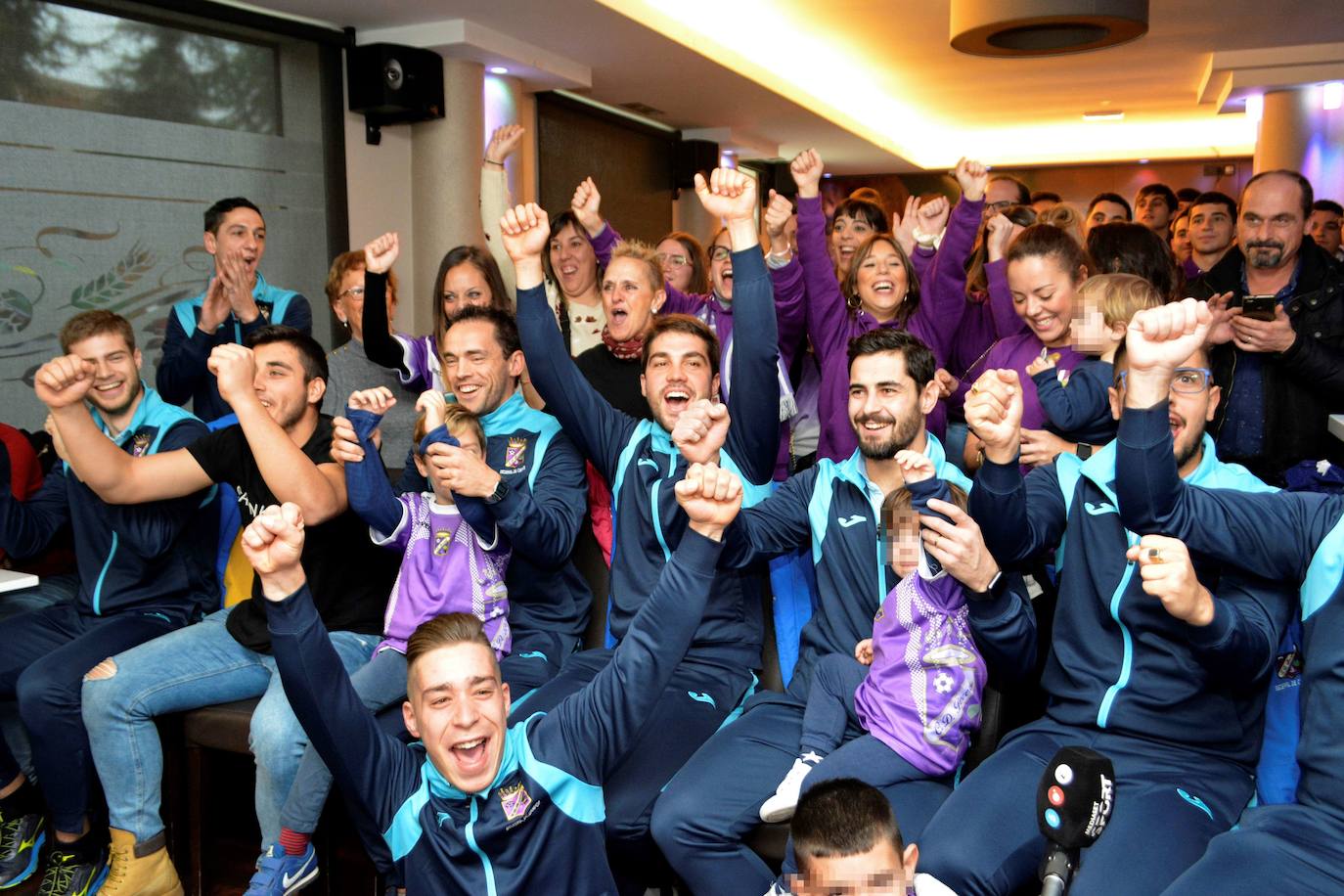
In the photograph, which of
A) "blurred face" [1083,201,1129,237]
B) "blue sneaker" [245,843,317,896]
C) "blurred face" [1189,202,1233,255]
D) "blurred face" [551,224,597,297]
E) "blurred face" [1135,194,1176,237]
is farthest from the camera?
"blurred face" [1135,194,1176,237]

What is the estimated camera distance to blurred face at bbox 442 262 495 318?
3.47 metres

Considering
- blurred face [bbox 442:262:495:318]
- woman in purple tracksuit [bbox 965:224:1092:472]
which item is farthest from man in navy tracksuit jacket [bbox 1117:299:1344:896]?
blurred face [bbox 442:262:495:318]

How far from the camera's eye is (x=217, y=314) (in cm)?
373

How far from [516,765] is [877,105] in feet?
34.9

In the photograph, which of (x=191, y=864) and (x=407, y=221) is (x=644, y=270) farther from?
(x=407, y=221)

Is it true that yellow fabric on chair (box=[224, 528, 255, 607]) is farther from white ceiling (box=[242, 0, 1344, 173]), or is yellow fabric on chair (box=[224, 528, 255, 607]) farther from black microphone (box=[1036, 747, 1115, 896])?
white ceiling (box=[242, 0, 1344, 173])

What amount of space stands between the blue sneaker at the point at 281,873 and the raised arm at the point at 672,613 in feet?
3.01

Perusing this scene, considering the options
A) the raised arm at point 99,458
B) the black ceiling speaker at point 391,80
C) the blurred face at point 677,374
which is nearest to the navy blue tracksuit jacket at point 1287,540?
the blurred face at point 677,374

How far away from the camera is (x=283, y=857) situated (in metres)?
2.43

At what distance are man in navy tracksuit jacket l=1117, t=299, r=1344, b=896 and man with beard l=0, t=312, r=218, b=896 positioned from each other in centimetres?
230

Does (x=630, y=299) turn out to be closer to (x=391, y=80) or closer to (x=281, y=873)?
(x=281, y=873)

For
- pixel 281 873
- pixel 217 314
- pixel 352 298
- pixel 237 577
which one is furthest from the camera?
pixel 352 298

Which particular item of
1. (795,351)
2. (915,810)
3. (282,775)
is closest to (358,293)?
(795,351)

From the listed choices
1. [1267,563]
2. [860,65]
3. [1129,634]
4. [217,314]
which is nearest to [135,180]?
[217,314]
